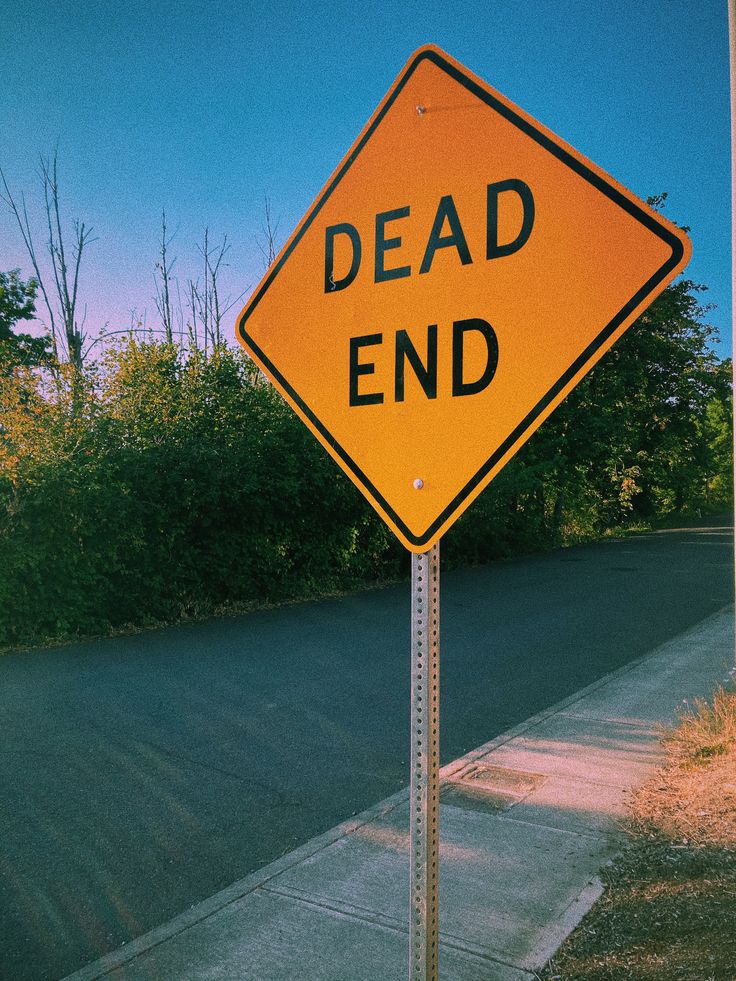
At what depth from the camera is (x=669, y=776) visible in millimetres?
5039

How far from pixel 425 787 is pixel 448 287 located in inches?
50.1

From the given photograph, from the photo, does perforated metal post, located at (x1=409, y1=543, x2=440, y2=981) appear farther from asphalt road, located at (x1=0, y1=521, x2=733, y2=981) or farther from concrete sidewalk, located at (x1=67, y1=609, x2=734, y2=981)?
asphalt road, located at (x1=0, y1=521, x2=733, y2=981)

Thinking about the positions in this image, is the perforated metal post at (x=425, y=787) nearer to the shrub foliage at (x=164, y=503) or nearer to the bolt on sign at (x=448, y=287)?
the bolt on sign at (x=448, y=287)

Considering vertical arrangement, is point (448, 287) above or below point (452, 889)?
above

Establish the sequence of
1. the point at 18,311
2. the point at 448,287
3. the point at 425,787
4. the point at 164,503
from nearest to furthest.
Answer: the point at 425,787, the point at 448,287, the point at 164,503, the point at 18,311

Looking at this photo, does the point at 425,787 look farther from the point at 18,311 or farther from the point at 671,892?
the point at 18,311

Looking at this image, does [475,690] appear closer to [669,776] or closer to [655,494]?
[669,776]

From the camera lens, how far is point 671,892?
3541 millimetres

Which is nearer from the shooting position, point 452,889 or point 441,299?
point 441,299

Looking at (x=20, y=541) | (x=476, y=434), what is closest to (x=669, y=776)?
(x=476, y=434)

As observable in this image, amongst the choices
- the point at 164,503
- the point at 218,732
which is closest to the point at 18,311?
the point at 164,503

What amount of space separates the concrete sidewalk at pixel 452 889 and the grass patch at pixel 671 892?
11cm

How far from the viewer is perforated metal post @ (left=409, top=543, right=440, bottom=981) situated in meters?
2.04

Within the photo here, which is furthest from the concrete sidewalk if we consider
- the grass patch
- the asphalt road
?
the asphalt road
